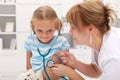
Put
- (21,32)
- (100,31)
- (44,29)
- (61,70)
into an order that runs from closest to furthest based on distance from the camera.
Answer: (100,31) → (61,70) → (44,29) → (21,32)

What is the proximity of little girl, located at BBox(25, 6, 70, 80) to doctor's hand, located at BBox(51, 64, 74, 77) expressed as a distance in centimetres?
18

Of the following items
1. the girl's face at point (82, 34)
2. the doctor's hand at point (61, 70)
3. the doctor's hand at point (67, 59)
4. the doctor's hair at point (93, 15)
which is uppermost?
the doctor's hair at point (93, 15)

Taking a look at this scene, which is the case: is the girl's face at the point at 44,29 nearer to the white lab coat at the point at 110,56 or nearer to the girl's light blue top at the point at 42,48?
the girl's light blue top at the point at 42,48

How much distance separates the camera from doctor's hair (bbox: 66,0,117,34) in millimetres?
1387

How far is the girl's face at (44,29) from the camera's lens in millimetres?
1856

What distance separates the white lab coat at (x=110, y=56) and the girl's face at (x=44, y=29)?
0.58 metres

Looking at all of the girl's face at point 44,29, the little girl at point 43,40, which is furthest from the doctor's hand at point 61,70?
the girl's face at point 44,29

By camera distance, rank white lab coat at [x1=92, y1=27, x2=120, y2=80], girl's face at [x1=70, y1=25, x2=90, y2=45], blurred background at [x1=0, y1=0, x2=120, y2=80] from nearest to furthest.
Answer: white lab coat at [x1=92, y1=27, x2=120, y2=80]
girl's face at [x1=70, y1=25, x2=90, y2=45]
blurred background at [x1=0, y1=0, x2=120, y2=80]

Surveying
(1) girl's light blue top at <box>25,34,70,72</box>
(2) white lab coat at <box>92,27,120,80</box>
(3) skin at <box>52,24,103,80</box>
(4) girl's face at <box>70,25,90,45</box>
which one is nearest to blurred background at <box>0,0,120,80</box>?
(1) girl's light blue top at <box>25,34,70,72</box>

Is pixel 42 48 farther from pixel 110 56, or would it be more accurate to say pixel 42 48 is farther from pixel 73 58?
pixel 110 56

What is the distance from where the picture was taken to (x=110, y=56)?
1.31 m

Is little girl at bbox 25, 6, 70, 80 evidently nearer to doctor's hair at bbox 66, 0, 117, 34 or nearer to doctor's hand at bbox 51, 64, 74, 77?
doctor's hand at bbox 51, 64, 74, 77

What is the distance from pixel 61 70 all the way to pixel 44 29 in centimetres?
36

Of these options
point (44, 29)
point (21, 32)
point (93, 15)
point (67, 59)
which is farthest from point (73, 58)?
point (21, 32)
